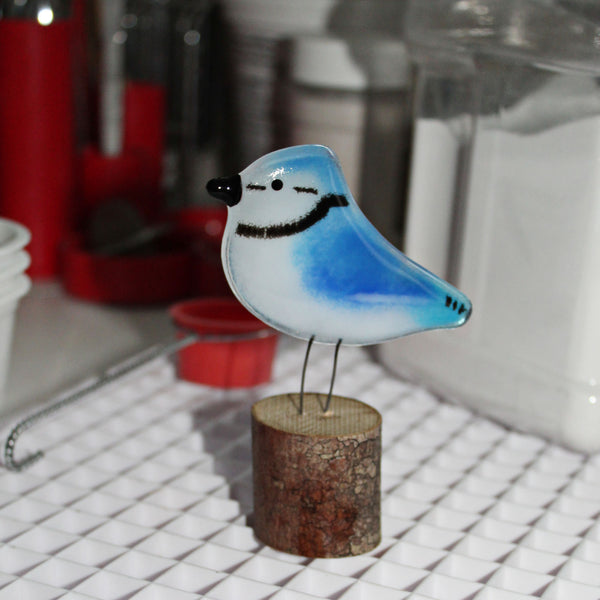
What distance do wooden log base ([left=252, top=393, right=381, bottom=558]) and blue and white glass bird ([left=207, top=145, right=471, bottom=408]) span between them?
0.05m

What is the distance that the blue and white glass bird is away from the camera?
0.38m

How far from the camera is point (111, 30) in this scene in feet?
2.57

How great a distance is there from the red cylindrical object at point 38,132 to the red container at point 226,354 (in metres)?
0.22

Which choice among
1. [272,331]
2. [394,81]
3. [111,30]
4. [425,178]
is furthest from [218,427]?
[111,30]

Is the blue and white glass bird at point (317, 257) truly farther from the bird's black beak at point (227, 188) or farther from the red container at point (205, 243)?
the red container at point (205, 243)

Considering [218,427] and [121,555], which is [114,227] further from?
[121,555]

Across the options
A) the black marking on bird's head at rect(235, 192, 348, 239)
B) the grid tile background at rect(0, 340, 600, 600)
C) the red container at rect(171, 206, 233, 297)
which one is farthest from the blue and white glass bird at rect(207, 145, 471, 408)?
the red container at rect(171, 206, 233, 297)

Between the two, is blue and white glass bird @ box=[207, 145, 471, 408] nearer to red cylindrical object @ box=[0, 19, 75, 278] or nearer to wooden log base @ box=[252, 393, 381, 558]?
wooden log base @ box=[252, 393, 381, 558]

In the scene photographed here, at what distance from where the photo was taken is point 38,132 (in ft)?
2.41

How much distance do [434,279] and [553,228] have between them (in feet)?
0.45

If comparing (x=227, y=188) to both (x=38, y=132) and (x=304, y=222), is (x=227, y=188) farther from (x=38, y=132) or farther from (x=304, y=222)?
(x=38, y=132)

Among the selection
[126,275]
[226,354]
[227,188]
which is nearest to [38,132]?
[126,275]

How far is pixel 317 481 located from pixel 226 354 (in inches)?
7.9

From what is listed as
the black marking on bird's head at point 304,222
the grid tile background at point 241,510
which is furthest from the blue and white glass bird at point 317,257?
the grid tile background at point 241,510
